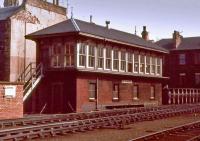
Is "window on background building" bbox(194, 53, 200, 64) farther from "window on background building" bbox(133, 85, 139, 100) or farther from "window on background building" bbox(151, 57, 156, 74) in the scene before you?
"window on background building" bbox(133, 85, 139, 100)

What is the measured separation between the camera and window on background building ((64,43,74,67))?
1104 inches

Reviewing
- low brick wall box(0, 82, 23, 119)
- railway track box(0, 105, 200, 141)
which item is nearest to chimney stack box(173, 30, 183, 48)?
railway track box(0, 105, 200, 141)

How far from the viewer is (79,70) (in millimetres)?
26875

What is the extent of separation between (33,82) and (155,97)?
1521 cm

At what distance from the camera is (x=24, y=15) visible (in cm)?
4019

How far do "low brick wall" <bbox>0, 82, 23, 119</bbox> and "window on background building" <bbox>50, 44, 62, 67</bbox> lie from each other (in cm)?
676

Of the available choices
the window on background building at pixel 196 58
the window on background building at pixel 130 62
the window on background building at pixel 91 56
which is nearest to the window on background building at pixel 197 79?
the window on background building at pixel 196 58

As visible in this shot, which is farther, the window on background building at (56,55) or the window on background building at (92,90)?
the window on background building at (56,55)

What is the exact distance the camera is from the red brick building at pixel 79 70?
27.5 meters

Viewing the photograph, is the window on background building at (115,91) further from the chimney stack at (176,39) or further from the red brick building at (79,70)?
the chimney stack at (176,39)

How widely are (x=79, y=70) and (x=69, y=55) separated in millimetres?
1906

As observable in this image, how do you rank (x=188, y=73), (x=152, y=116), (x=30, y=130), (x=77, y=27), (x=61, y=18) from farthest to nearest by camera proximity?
(x=188, y=73) → (x=61, y=18) → (x=77, y=27) → (x=152, y=116) → (x=30, y=130)

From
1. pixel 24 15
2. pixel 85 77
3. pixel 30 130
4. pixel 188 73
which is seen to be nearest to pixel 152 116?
pixel 85 77

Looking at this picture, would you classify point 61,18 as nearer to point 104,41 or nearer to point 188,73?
point 104,41
